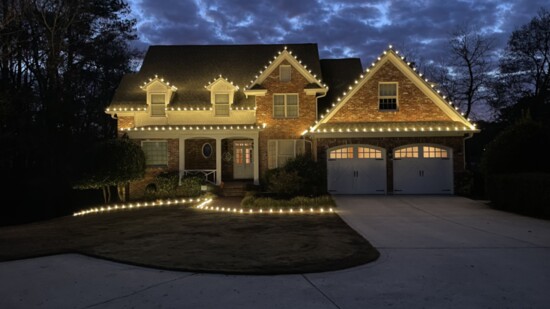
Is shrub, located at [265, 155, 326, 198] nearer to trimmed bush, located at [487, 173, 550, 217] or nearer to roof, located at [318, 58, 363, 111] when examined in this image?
trimmed bush, located at [487, 173, 550, 217]

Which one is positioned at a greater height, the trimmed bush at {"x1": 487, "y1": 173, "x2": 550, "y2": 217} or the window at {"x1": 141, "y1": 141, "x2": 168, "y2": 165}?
the window at {"x1": 141, "y1": 141, "x2": 168, "y2": 165}

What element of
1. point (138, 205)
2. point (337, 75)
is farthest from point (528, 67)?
point (138, 205)

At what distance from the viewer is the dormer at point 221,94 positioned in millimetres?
23500

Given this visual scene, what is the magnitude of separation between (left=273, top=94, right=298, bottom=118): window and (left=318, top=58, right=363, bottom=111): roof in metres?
1.84

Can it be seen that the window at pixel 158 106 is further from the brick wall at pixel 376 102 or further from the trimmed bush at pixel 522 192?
the trimmed bush at pixel 522 192

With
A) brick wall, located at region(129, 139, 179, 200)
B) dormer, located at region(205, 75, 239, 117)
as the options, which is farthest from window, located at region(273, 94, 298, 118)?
brick wall, located at region(129, 139, 179, 200)

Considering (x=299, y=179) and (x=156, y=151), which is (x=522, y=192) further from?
(x=156, y=151)

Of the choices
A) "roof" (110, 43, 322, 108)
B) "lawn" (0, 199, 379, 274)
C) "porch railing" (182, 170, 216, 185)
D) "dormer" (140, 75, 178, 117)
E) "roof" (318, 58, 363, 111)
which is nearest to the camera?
"lawn" (0, 199, 379, 274)

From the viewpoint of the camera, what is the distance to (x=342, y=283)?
20.8 feet

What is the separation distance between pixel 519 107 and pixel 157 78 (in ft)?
90.2

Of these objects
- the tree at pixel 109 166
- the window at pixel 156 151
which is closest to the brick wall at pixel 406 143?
the window at pixel 156 151

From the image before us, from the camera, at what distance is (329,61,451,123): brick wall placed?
21453 millimetres

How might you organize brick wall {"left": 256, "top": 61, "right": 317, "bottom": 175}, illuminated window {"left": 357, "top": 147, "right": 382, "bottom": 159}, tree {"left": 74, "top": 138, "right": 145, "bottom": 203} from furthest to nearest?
brick wall {"left": 256, "top": 61, "right": 317, "bottom": 175}
illuminated window {"left": 357, "top": 147, "right": 382, "bottom": 159}
tree {"left": 74, "top": 138, "right": 145, "bottom": 203}

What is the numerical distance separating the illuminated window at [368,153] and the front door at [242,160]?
6441mm
